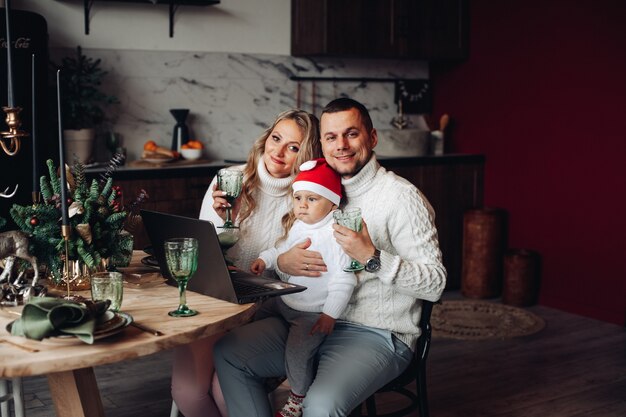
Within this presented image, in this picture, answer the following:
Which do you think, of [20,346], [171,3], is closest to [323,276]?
[20,346]

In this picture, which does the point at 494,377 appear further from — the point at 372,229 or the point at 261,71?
the point at 261,71

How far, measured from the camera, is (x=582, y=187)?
477 centimetres

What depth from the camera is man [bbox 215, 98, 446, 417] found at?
2145mm

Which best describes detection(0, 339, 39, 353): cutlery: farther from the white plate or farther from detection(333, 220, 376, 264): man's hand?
detection(333, 220, 376, 264): man's hand

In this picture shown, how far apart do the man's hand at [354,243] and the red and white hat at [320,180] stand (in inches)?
9.8

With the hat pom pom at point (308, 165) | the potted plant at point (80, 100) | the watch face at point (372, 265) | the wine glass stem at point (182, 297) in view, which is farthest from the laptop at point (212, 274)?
the potted plant at point (80, 100)

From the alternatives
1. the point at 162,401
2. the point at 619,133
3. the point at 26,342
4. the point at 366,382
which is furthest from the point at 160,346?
the point at 619,133

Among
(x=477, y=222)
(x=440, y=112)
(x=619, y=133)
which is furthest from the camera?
(x=440, y=112)

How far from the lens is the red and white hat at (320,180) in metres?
2.38

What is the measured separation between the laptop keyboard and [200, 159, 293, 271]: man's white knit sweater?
1.97 feet

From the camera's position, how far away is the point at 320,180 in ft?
7.80

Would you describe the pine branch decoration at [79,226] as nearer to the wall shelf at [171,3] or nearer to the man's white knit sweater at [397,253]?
the man's white knit sweater at [397,253]

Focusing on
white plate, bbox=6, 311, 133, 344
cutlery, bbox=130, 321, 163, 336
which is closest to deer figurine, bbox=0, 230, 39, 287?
white plate, bbox=6, 311, 133, 344

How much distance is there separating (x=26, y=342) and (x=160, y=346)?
275 millimetres
